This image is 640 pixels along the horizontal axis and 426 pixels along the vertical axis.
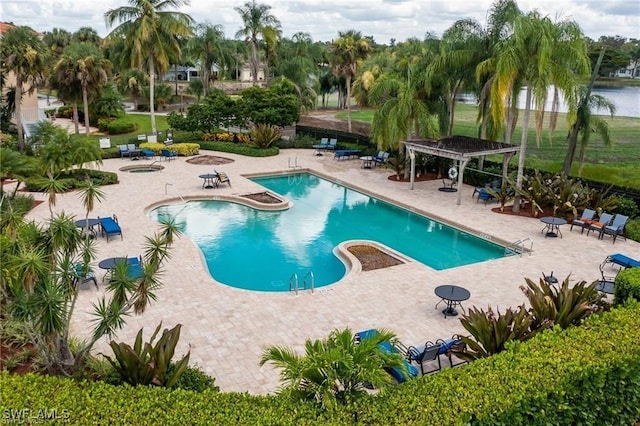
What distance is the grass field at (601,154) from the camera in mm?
24016

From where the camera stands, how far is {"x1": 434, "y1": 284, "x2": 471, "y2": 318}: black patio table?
11.9 metres

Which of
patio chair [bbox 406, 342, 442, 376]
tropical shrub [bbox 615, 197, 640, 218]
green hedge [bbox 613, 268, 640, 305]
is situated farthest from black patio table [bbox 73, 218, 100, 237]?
tropical shrub [bbox 615, 197, 640, 218]

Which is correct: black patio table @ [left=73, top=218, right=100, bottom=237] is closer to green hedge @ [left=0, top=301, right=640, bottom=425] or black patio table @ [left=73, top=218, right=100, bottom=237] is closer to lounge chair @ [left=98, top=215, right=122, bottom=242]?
lounge chair @ [left=98, top=215, right=122, bottom=242]

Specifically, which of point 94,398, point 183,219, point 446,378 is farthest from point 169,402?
point 183,219

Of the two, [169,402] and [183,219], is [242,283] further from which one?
[169,402]

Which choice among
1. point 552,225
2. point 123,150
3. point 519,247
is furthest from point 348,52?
point 519,247

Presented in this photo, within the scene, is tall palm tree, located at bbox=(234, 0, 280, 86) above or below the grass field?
above

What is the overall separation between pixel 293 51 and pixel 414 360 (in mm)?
40237

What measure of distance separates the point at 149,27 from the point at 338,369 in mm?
29476

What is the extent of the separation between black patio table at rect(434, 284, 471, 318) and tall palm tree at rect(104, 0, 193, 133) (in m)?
25.7

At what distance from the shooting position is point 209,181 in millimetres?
24578

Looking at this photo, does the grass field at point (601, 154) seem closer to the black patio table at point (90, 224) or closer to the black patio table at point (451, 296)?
the black patio table at point (451, 296)

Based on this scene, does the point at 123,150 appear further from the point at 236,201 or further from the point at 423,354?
the point at 423,354

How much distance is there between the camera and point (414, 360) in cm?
959
